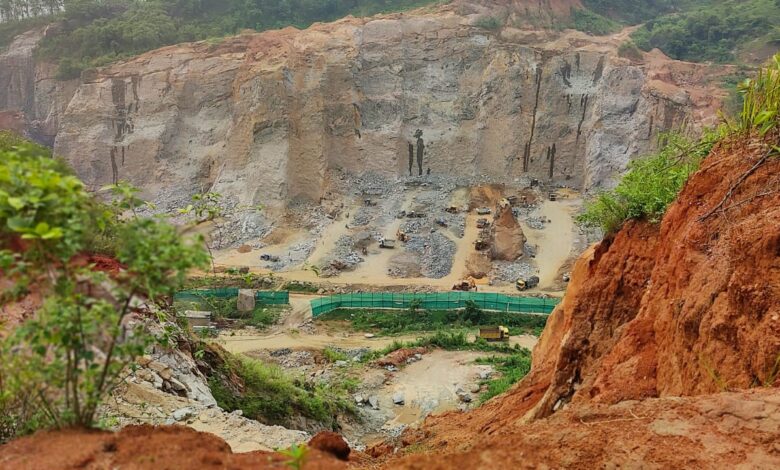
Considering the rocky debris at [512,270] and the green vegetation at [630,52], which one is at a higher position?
the green vegetation at [630,52]

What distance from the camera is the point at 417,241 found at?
33.6 meters

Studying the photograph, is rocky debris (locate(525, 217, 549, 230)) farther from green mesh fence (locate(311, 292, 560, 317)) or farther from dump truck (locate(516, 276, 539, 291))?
green mesh fence (locate(311, 292, 560, 317))

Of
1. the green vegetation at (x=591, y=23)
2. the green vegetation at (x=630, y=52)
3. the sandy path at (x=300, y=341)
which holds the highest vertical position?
the green vegetation at (x=591, y=23)

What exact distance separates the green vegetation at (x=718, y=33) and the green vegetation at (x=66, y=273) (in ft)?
156

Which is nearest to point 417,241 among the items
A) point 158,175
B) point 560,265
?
point 560,265

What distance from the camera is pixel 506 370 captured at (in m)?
18.5

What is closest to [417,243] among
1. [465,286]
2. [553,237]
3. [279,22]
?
[465,286]

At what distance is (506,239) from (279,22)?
117 ft

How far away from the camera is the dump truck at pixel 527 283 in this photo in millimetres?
29078

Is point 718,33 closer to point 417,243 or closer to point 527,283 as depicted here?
point 527,283

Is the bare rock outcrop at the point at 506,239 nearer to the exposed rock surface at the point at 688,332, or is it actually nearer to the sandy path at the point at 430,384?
the sandy path at the point at 430,384

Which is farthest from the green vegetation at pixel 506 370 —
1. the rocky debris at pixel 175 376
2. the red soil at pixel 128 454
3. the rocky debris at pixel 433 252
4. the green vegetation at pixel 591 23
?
the green vegetation at pixel 591 23

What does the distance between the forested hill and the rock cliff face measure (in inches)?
144

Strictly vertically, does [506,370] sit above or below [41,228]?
below
